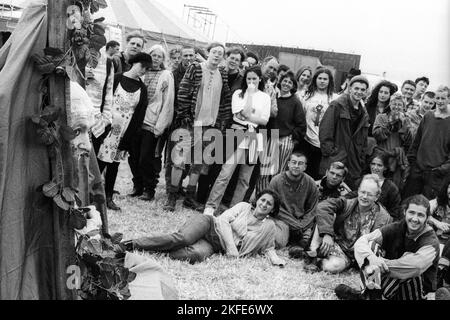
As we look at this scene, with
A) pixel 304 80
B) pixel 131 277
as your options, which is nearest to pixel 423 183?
pixel 304 80

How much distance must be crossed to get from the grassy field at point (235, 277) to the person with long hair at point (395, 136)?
4.97 ft

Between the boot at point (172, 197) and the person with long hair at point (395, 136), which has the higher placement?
the person with long hair at point (395, 136)

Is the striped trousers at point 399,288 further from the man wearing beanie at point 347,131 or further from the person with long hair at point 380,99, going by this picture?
the person with long hair at point 380,99

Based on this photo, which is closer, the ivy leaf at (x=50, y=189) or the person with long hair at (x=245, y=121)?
the ivy leaf at (x=50, y=189)

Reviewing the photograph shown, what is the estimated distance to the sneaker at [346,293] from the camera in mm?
3637

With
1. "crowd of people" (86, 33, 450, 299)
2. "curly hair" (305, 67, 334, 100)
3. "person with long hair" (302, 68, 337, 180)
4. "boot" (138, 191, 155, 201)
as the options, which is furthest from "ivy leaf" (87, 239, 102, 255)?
"curly hair" (305, 67, 334, 100)

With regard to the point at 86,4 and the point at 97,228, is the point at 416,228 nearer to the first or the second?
the point at 97,228

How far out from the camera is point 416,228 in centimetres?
355

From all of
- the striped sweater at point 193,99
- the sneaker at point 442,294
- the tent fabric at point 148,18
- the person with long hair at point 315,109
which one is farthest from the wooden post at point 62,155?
the tent fabric at point 148,18

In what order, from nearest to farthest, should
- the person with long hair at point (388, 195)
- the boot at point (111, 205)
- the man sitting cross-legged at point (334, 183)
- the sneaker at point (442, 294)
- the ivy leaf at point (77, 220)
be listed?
the ivy leaf at point (77, 220) → the sneaker at point (442, 294) → the person with long hair at point (388, 195) → the man sitting cross-legged at point (334, 183) → the boot at point (111, 205)

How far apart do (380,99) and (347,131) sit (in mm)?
794

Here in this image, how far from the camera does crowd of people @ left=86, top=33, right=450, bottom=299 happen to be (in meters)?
4.44

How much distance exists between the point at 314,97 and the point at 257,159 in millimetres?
951
